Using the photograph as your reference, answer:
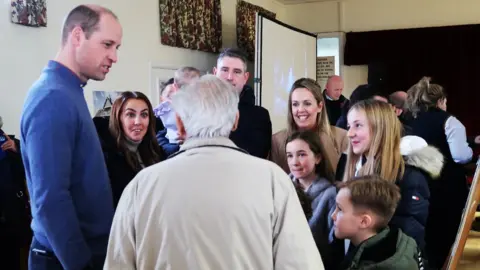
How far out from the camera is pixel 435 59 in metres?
6.68

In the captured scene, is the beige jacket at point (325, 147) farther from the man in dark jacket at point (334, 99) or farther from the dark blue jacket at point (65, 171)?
the man in dark jacket at point (334, 99)

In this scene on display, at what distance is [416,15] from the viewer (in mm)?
6828

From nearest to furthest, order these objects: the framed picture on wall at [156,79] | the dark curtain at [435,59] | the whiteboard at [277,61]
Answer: the framed picture on wall at [156,79]
the whiteboard at [277,61]
the dark curtain at [435,59]

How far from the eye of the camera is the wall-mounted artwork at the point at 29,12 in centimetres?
326

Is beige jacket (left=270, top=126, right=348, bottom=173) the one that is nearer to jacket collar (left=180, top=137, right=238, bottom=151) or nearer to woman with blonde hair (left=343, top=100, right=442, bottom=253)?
woman with blonde hair (left=343, top=100, right=442, bottom=253)

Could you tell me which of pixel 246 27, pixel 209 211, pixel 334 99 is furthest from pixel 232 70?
pixel 246 27

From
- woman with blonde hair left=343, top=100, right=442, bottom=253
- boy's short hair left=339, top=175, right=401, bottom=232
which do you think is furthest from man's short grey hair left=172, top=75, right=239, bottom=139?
woman with blonde hair left=343, top=100, right=442, bottom=253

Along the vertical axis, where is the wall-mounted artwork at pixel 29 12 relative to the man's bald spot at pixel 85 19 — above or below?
above

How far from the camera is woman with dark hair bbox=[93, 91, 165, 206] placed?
89.0 inches

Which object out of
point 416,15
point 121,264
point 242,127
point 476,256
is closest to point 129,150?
point 242,127

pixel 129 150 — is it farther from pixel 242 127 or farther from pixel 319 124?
pixel 319 124

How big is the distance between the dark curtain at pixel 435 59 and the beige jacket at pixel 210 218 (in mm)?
5979

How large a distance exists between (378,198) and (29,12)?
2699 mm

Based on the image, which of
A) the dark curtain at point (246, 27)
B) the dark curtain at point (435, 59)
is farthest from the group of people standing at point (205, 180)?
the dark curtain at point (435, 59)
